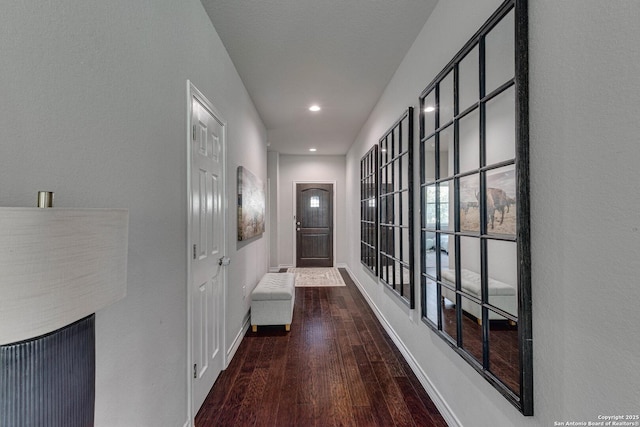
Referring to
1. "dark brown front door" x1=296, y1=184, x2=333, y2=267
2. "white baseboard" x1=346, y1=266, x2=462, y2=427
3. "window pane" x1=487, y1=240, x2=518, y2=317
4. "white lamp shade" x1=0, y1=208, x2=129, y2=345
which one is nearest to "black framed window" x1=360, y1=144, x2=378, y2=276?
"white baseboard" x1=346, y1=266, x2=462, y2=427

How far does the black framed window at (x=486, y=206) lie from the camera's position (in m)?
1.15

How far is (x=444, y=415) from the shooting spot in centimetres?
182

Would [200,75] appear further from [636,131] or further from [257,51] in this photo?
[636,131]

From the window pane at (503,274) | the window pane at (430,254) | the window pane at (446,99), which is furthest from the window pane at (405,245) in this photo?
the window pane at (503,274)

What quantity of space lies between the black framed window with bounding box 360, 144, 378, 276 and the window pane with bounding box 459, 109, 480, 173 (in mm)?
2106

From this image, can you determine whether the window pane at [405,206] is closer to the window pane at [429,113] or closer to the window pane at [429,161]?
the window pane at [429,161]

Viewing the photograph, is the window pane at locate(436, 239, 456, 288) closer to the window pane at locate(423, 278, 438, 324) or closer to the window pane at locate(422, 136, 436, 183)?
the window pane at locate(423, 278, 438, 324)

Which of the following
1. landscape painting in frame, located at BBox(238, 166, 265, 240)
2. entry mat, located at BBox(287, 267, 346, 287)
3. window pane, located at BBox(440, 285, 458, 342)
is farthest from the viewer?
entry mat, located at BBox(287, 267, 346, 287)

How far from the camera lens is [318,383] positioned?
2213 millimetres

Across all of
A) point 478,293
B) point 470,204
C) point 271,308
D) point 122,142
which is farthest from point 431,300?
point 122,142

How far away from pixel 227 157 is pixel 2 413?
224cm

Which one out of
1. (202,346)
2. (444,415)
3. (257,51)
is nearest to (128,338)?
(202,346)

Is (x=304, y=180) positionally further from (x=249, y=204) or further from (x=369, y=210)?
(x=249, y=204)

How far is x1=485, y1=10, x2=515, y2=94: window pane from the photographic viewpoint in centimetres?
122
